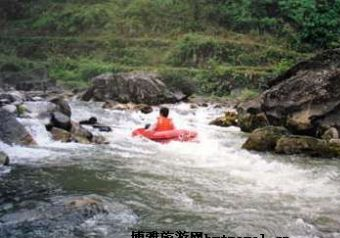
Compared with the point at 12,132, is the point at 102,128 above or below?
below

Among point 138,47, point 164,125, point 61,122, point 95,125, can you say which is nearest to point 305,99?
point 164,125

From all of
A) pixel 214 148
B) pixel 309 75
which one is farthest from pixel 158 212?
pixel 309 75

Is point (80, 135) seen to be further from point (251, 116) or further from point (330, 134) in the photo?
point (330, 134)

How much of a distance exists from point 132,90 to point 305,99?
11.5 metres

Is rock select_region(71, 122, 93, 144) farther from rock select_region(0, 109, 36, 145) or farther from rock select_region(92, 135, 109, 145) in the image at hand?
rock select_region(0, 109, 36, 145)

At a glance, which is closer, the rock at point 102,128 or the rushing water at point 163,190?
the rushing water at point 163,190

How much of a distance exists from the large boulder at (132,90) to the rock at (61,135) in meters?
11.7

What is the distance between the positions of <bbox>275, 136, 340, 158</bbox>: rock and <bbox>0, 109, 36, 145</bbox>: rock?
534cm

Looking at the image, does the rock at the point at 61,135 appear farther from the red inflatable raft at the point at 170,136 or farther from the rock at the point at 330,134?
the rock at the point at 330,134

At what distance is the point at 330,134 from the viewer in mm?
13859

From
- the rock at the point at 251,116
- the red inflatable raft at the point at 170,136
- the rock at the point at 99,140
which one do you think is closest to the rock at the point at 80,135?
the rock at the point at 99,140

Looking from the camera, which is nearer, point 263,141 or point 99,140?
point 263,141

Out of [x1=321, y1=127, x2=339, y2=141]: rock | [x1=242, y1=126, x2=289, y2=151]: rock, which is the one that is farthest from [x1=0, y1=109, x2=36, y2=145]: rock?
[x1=321, y1=127, x2=339, y2=141]: rock

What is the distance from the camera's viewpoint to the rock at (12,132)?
12.1 meters
